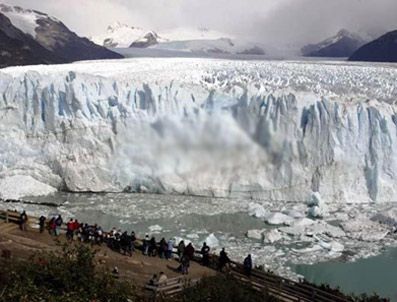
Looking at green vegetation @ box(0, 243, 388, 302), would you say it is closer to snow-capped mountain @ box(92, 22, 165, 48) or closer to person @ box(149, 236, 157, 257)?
person @ box(149, 236, 157, 257)

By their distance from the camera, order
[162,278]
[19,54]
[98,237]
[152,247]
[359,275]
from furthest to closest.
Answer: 1. [19,54]
2. [359,275]
3. [98,237]
4. [152,247]
5. [162,278]

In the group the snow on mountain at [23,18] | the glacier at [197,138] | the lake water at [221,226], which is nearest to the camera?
the lake water at [221,226]

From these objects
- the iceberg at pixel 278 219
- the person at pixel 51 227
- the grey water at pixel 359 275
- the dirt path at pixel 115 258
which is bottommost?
the grey water at pixel 359 275

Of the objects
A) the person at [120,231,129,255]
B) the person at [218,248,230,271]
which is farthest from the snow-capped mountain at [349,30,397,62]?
the person at [120,231,129,255]

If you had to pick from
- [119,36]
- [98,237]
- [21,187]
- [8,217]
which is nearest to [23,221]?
[8,217]

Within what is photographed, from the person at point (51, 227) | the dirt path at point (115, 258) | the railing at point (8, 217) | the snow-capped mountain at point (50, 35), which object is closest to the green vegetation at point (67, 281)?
the dirt path at point (115, 258)

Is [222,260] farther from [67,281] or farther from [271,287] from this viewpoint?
[67,281]

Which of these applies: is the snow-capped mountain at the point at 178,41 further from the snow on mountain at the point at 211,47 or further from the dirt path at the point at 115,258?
the dirt path at the point at 115,258

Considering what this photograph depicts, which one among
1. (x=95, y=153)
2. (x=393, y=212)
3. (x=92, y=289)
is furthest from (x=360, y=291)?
(x=95, y=153)
